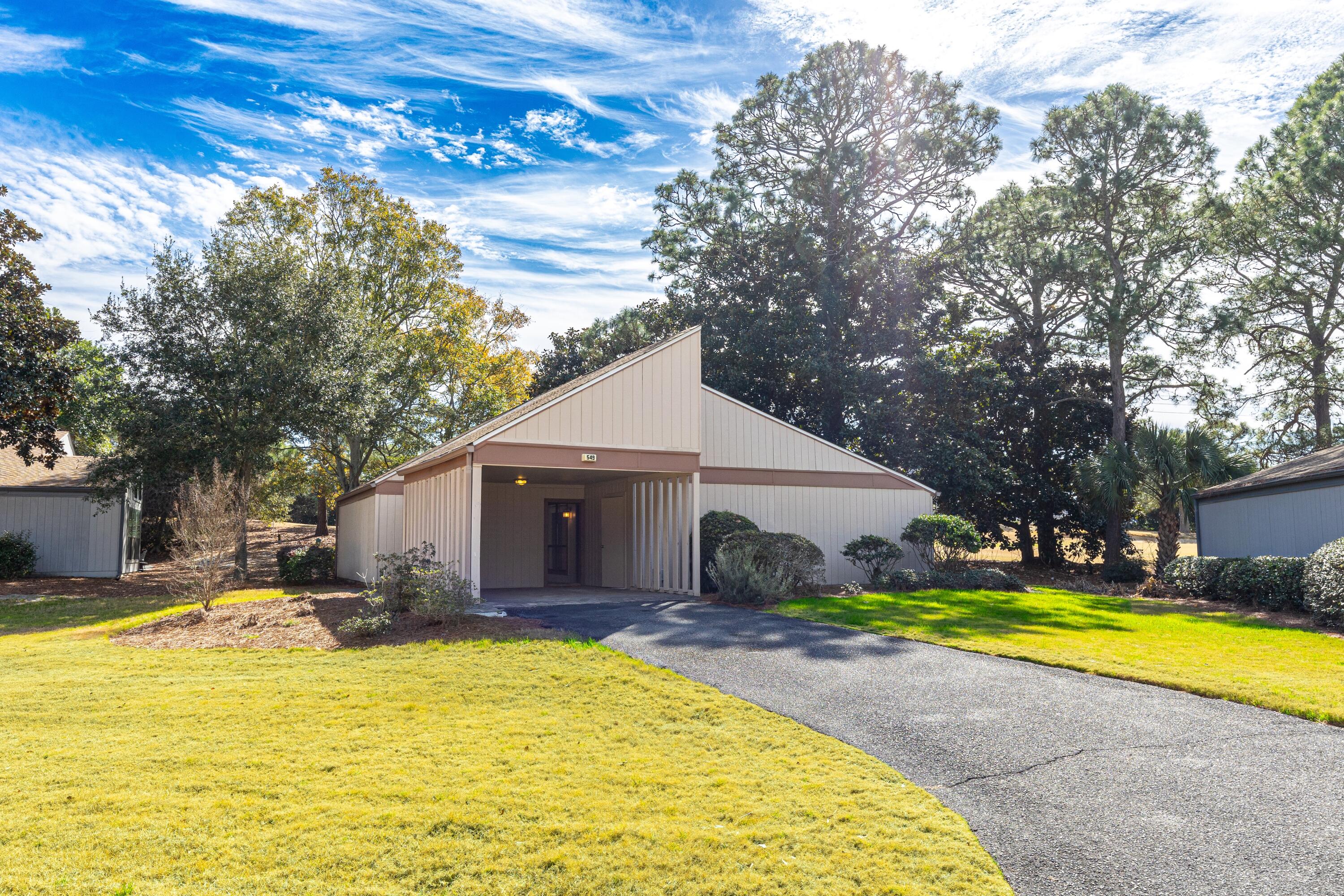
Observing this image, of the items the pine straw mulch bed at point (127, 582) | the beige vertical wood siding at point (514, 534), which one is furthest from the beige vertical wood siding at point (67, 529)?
the beige vertical wood siding at point (514, 534)

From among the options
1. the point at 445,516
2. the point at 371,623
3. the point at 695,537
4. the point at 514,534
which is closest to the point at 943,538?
the point at 695,537

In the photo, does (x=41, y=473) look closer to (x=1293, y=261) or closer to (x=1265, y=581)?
(x=1265, y=581)

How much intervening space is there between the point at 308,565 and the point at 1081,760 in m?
21.1

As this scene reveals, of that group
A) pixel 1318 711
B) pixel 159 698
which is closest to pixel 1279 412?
pixel 1318 711

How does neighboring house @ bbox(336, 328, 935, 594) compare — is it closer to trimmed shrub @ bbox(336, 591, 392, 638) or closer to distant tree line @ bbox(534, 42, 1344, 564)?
trimmed shrub @ bbox(336, 591, 392, 638)

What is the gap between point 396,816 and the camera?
444 cm

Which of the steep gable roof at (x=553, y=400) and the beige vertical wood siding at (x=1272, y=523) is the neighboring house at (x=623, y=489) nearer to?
the steep gable roof at (x=553, y=400)

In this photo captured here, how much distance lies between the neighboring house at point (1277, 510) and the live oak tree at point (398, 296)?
23587 millimetres

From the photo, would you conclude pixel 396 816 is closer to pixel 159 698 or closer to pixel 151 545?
pixel 159 698

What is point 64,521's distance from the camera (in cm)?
2314

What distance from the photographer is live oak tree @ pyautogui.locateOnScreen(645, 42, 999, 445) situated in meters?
28.4

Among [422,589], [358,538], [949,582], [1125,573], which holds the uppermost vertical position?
[358,538]

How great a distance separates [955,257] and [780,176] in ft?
23.9

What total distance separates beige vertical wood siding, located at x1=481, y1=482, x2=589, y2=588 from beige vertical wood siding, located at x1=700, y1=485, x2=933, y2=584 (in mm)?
4746
